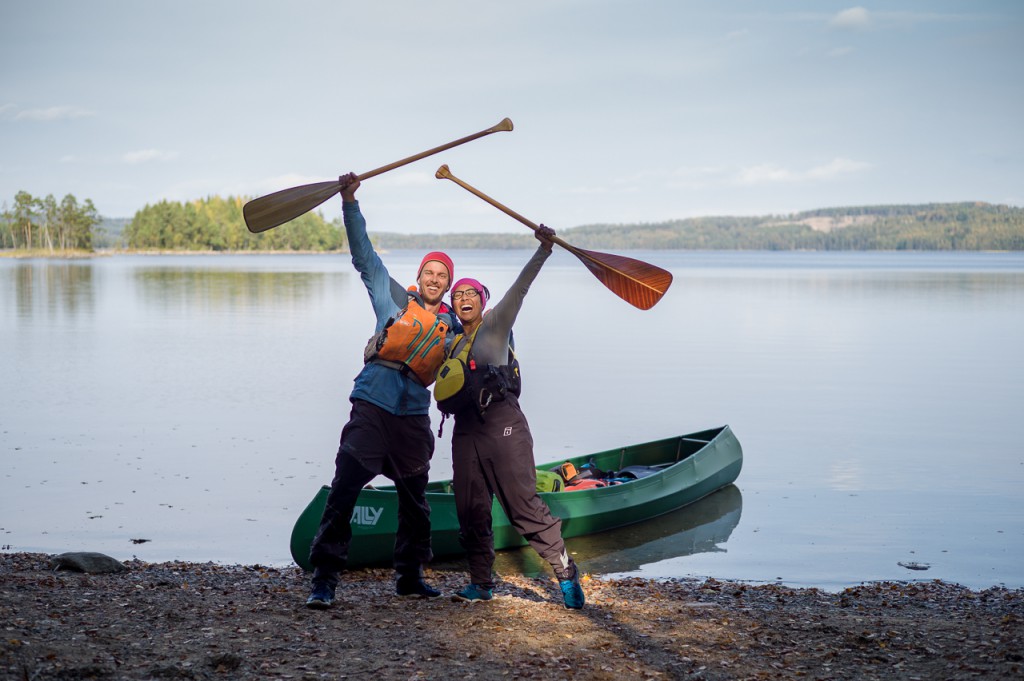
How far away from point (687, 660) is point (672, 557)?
14.3ft

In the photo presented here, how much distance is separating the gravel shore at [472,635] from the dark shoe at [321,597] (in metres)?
0.07

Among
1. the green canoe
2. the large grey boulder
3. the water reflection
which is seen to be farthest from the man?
the water reflection

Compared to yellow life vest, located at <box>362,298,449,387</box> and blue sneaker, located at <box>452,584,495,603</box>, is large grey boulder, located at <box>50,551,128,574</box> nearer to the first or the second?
blue sneaker, located at <box>452,584,495,603</box>

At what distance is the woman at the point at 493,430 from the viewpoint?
19.5ft

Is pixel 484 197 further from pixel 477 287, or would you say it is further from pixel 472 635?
pixel 472 635

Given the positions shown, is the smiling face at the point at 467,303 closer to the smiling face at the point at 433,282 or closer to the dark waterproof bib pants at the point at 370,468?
the smiling face at the point at 433,282

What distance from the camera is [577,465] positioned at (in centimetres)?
1118

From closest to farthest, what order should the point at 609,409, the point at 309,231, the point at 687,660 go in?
the point at 687,660 → the point at 609,409 → the point at 309,231

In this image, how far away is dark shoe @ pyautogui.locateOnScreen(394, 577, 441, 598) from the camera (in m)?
6.59

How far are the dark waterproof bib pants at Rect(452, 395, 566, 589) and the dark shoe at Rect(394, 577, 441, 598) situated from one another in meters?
0.64

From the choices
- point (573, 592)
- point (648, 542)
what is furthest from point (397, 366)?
point (648, 542)

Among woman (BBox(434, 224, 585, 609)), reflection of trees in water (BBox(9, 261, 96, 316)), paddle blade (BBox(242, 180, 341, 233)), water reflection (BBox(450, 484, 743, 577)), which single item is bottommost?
water reflection (BBox(450, 484, 743, 577))

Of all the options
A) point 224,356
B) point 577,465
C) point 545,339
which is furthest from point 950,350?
point 577,465

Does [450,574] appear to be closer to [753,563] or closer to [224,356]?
[753,563]
